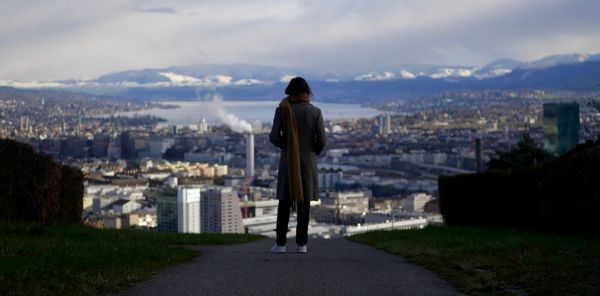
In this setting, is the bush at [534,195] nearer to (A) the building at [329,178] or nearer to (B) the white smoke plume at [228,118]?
(A) the building at [329,178]

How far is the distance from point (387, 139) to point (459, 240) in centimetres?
Result: 7681

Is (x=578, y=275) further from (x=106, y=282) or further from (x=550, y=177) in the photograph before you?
(x=550, y=177)

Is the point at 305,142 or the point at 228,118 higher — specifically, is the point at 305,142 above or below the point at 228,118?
below

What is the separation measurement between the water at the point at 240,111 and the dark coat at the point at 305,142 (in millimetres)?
88979

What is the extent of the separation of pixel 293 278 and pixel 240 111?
11045cm

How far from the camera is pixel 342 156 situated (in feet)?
254

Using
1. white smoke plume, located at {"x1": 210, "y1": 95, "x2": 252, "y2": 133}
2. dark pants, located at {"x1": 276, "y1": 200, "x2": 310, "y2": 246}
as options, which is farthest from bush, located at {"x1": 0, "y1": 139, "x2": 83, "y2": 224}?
white smoke plume, located at {"x1": 210, "y1": 95, "x2": 252, "y2": 133}

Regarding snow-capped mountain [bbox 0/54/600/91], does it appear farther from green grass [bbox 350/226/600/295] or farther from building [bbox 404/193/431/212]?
green grass [bbox 350/226/600/295]

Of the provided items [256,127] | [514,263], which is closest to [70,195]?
[514,263]

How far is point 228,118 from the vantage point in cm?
10431

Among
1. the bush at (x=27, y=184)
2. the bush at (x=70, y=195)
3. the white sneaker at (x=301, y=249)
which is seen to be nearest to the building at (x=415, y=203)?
the bush at (x=70, y=195)

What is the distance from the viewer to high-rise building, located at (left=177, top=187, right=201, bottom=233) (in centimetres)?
3344

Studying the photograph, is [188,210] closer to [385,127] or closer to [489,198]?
[489,198]

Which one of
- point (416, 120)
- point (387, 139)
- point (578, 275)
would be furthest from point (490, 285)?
point (416, 120)
